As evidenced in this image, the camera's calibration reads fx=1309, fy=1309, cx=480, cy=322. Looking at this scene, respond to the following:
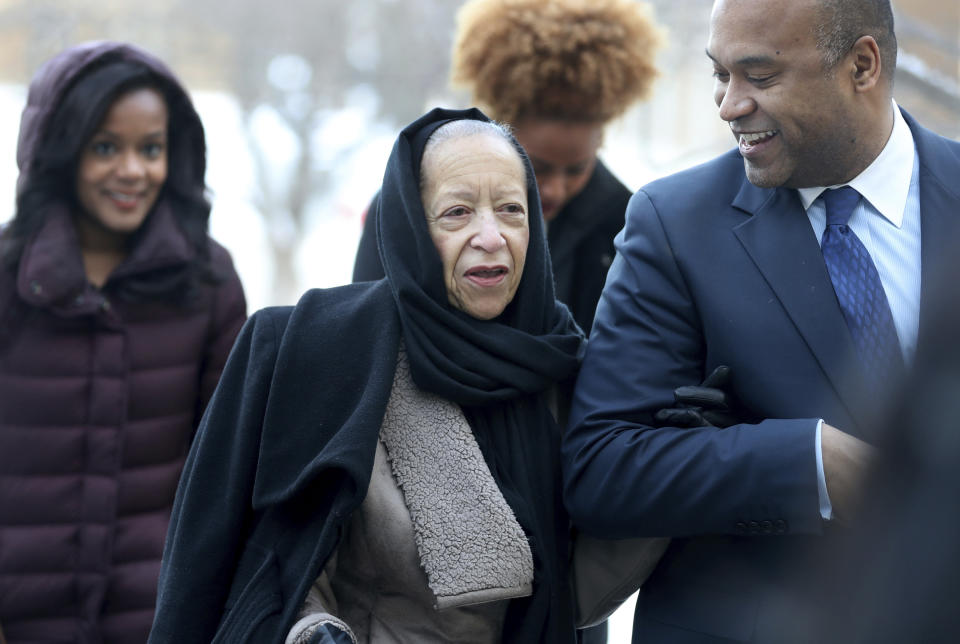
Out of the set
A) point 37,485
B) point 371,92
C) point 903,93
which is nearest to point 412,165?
point 37,485

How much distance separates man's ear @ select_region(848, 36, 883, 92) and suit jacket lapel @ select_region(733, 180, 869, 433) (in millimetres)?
263

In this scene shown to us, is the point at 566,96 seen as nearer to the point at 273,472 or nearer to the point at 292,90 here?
the point at 273,472

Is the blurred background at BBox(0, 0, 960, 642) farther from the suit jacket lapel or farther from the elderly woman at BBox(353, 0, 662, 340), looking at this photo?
the suit jacket lapel

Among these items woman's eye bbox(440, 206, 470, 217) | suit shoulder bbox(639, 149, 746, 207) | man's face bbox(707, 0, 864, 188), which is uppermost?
man's face bbox(707, 0, 864, 188)

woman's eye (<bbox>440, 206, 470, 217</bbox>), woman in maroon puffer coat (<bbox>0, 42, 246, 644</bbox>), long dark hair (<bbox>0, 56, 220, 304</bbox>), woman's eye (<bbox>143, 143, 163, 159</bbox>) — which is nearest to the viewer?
woman's eye (<bbox>440, 206, 470, 217</bbox>)

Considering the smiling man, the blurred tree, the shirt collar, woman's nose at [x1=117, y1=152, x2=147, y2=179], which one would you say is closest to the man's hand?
the smiling man

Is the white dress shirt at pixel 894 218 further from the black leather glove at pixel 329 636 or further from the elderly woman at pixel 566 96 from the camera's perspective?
the elderly woman at pixel 566 96

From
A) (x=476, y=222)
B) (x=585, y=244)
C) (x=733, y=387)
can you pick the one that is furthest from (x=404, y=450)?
(x=585, y=244)

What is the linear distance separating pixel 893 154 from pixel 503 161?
0.82 m

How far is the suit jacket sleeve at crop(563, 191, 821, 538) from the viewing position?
2.45 metres

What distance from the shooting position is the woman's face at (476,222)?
277 centimetres

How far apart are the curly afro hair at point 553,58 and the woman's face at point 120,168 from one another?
104cm

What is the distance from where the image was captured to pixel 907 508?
4.61 ft

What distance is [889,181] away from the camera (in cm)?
271
